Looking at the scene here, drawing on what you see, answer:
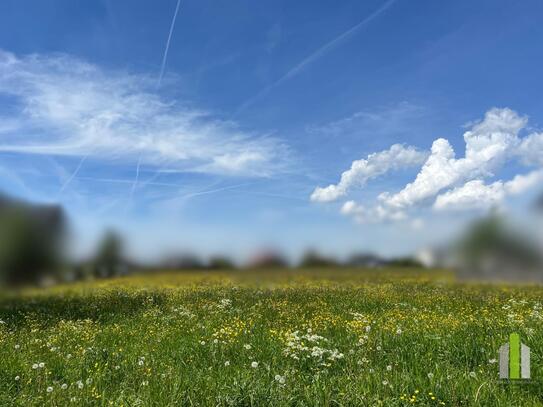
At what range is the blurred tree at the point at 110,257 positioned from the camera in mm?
10102

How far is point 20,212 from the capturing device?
10695 mm

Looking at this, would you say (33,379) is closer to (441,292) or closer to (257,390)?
(257,390)

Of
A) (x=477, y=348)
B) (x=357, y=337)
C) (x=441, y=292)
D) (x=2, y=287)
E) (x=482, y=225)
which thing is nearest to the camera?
(x=477, y=348)

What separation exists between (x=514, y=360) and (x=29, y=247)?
367 inches

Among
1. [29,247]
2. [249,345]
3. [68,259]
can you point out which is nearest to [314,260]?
[249,345]

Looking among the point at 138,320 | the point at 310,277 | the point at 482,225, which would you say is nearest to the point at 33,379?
the point at 138,320

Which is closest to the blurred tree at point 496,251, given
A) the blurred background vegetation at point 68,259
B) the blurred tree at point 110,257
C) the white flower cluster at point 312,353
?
the blurred background vegetation at point 68,259

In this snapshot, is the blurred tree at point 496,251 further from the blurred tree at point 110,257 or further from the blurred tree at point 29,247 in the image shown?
the blurred tree at point 29,247

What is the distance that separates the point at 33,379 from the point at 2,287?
4.57 metres

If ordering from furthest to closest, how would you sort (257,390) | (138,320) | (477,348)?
(138,320) → (477,348) → (257,390)

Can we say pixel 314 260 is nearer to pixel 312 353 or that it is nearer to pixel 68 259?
pixel 312 353

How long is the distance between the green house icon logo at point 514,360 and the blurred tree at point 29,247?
8.53 meters

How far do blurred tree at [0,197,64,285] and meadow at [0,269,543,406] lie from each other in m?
0.58

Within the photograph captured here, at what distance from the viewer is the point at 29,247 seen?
10367mm
